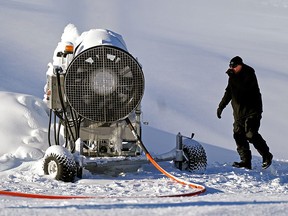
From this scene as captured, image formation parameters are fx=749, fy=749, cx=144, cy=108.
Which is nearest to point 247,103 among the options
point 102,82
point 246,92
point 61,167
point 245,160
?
point 246,92

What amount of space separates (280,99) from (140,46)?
7033mm

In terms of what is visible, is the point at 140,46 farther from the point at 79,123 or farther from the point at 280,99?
the point at 79,123

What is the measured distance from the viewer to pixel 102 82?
7.35 metres

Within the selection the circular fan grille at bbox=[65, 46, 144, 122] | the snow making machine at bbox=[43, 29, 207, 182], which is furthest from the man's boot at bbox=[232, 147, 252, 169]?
the circular fan grille at bbox=[65, 46, 144, 122]

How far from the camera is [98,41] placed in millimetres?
7488

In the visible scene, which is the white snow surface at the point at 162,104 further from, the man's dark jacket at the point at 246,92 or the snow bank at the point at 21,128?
the man's dark jacket at the point at 246,92

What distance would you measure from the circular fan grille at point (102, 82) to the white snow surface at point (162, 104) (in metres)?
0.64

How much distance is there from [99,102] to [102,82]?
20 centimetres

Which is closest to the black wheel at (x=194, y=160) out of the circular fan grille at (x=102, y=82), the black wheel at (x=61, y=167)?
the circular fan grille at (x=102, y=82)

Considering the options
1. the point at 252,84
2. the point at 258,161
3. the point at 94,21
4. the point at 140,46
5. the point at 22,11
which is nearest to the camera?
the point at 252,84

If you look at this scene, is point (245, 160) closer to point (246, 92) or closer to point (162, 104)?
point (246, 92)

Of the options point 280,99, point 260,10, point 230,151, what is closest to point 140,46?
point 280,99

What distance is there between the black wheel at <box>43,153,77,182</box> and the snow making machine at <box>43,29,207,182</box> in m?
0.04

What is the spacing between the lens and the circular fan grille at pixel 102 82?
287 inches
